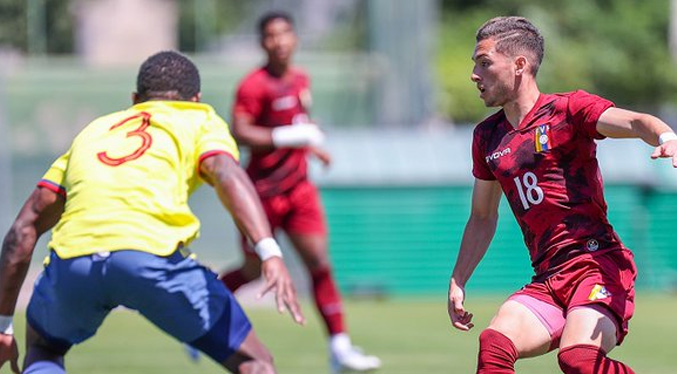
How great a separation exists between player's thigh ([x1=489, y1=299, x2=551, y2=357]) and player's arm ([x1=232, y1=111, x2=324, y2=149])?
17.0ft

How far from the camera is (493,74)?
21.7ft

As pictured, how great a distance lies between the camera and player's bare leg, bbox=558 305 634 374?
244 inches

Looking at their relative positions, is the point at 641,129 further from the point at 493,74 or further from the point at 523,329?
the point at 523,329

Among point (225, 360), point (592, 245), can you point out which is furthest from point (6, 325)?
point (592, 245)

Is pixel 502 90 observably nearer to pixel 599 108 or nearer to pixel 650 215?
pixel 599 108

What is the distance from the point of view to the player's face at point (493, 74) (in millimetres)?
6613

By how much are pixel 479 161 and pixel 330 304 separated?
4.44 meters

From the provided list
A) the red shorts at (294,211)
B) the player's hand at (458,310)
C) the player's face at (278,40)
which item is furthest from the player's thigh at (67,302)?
the player's face at (278,40)

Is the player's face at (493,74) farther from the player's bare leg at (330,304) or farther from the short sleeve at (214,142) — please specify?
the player's bare leg at (330,304)

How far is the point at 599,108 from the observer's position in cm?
Answer: 635

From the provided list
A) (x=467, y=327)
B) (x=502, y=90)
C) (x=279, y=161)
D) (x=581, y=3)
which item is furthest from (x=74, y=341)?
(x=581, y=3)

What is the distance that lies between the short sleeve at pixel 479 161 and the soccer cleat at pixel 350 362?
379 centimetres

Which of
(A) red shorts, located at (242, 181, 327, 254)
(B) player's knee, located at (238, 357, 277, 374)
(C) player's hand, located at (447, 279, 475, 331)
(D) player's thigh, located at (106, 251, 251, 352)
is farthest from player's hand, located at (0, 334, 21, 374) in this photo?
(A) red shorts, located at (242, 181, 327, 254)

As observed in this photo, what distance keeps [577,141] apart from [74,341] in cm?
239
